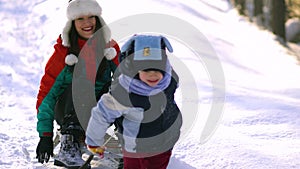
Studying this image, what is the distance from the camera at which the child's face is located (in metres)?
2.27

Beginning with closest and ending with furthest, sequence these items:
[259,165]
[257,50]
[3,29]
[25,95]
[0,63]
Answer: [259,165] → [25,95] → [0,63] → [3,29] → [257,50]

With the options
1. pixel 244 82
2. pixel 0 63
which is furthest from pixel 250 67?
pixel 0 63

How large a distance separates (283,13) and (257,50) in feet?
11.7

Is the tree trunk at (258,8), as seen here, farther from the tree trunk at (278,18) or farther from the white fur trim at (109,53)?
the white fur trim at (109,53)

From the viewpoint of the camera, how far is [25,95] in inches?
182

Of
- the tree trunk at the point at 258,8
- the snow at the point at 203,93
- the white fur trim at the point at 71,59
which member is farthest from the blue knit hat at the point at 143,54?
the tree trunk at the point at 258,8

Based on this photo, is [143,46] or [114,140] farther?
[114,140]

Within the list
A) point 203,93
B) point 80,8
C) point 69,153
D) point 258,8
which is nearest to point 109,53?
point 80,8

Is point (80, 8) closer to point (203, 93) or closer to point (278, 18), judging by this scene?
point (203, 93)

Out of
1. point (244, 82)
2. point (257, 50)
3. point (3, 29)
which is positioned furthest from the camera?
point (257, 50)

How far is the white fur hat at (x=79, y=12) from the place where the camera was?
302cm

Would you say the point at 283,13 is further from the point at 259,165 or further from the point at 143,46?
the point at 143,46

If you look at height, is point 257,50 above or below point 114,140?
below

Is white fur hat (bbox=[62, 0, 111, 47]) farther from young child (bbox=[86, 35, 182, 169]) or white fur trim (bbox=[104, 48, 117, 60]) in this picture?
young child (bbox=[86, 35, 182, 169])
